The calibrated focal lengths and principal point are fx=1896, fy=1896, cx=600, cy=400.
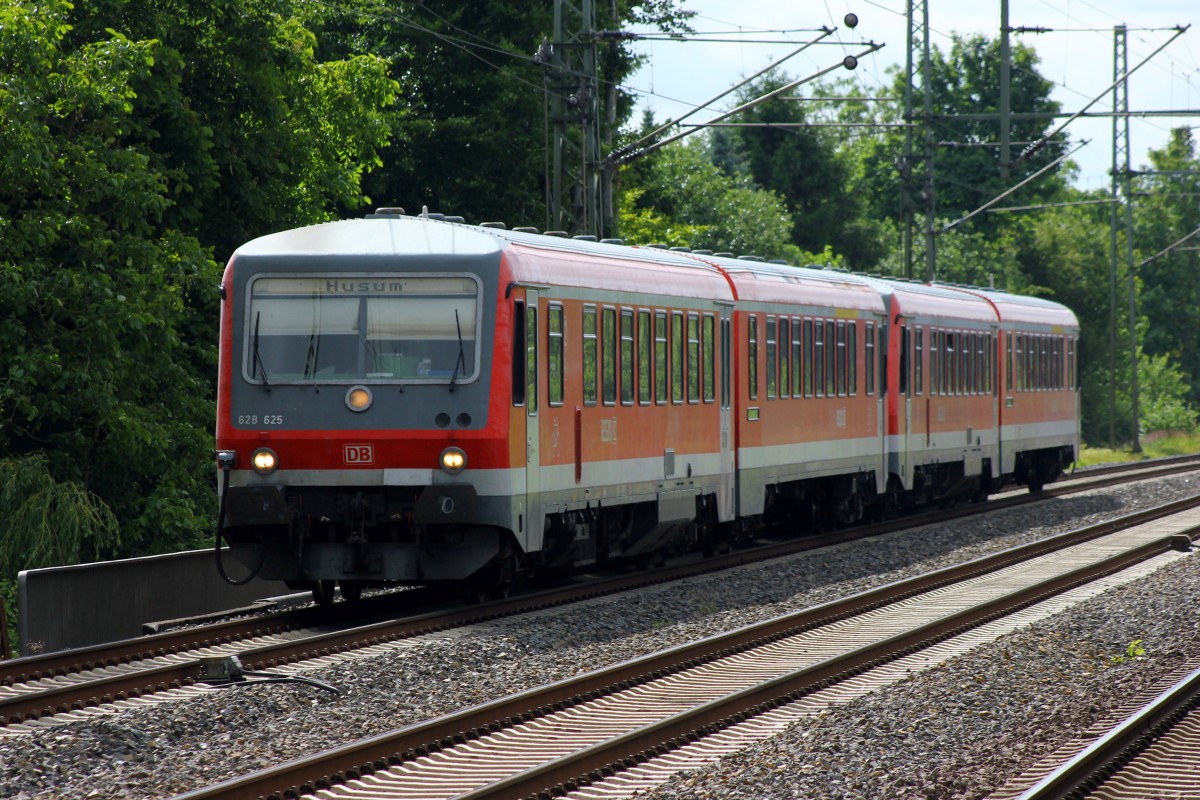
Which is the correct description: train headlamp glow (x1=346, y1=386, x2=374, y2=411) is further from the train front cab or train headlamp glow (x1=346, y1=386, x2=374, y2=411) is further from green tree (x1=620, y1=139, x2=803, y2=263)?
green tree (x1=620, y1=139, x2=803, y2=263)

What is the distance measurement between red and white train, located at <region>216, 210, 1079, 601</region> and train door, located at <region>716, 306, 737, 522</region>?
0.03 m

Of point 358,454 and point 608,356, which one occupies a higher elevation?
point 608,356

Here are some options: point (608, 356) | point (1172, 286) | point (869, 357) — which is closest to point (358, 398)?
point (608, 356)

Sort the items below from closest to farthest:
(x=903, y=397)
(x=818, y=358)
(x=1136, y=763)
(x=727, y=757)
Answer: (x=727, y=757) < (x=1136, y=763) < (x=818, y=358) < (x=903, y=397)

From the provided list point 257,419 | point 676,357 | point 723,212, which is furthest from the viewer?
point 723,212

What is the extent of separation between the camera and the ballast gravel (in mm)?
8828

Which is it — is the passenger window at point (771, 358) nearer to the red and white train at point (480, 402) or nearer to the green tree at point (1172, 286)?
the red and white train at point (480, 402)

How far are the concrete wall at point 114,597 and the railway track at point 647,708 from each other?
4393mm

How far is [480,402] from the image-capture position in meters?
14.6

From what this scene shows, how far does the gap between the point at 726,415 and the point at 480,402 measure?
20.0 feet

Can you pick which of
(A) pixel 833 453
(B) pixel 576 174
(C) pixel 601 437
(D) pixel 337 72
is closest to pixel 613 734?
(C) pixel 601 437

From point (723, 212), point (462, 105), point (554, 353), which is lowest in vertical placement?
point (554, 353)

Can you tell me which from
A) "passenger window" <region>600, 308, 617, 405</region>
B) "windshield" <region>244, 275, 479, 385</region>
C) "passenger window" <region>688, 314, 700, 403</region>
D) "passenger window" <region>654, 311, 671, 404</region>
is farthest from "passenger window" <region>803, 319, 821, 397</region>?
"windshield" <region>244, 275, 479, 385</region>

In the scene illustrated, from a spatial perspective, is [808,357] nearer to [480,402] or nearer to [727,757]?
[480,402]
